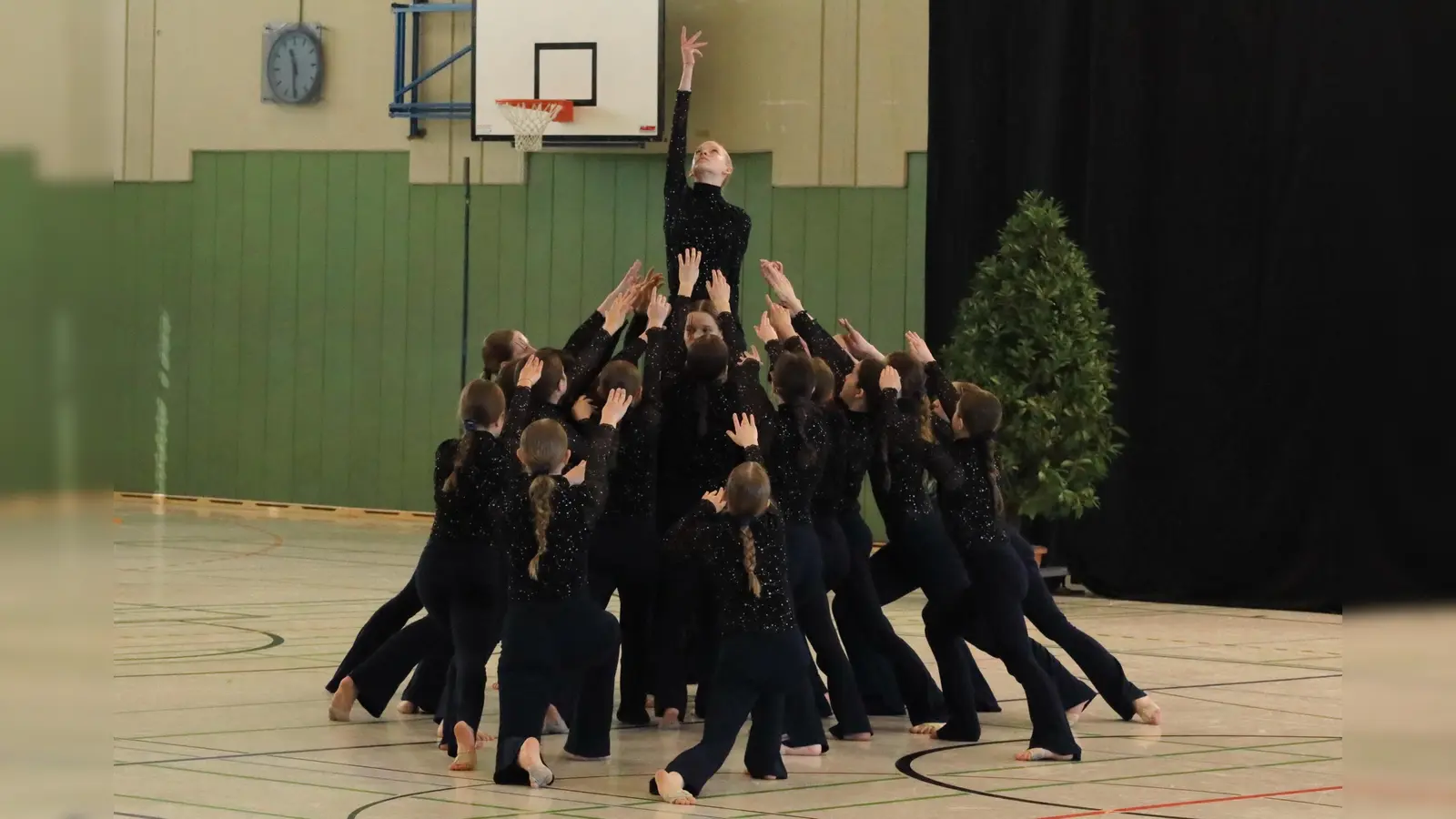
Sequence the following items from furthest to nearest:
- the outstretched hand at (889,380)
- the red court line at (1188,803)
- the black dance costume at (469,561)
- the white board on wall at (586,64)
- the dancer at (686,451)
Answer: the white board on wall at (586,64), the outstretched hand at (889,380), the dancer at (686,451), the black dance costume at (469,561), the red court line at (1188,803)

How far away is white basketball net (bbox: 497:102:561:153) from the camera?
12234 millimetres

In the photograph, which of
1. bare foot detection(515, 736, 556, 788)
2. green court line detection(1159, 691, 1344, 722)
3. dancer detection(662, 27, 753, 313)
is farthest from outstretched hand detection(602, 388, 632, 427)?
green court line detection(1159, 691, 1344, 722)

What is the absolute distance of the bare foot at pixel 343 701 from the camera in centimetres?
580

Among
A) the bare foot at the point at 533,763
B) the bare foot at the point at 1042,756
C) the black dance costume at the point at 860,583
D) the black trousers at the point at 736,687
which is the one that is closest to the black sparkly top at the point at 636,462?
the black dance costume at the point at 860,583

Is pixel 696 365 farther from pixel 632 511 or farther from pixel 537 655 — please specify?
pixel 537 655

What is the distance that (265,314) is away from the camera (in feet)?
47.4

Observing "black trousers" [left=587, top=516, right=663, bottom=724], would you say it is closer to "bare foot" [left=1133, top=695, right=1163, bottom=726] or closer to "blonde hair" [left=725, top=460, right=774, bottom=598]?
"blonde hair" [left=725, top=460, right=774, bottom=598]

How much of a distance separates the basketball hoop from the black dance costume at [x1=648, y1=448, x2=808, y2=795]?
25.5ft

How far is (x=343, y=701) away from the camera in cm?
583

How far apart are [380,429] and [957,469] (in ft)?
29.9

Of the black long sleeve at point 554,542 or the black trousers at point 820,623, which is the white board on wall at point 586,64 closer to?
the black trousers at point 820,623
